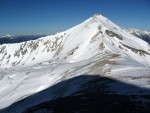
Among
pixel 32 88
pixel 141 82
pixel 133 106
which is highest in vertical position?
pixel 32 88

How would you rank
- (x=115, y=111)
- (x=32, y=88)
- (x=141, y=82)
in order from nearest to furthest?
(x=115, y=111), (x=141, y=82), (x=32, y=88)

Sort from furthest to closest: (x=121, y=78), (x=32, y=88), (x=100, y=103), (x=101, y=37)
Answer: (x=101, y=37) → (x=32, y=88) → (x=121, y=78) → (x=100, y=103)

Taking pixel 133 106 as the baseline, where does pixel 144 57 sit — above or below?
above

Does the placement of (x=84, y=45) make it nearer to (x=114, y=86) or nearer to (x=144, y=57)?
(x=144, y=57)

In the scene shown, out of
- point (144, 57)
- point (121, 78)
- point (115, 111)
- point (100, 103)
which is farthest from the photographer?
point (144, 57)

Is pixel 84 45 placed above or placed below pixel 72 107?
above

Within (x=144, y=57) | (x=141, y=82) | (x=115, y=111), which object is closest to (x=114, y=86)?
(x=141, y=82)

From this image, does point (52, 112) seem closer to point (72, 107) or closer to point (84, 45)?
point (72, 107)

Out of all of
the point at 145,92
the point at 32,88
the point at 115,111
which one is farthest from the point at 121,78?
the point at 32,88

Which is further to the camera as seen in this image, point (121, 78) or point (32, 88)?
point (32, 88)
